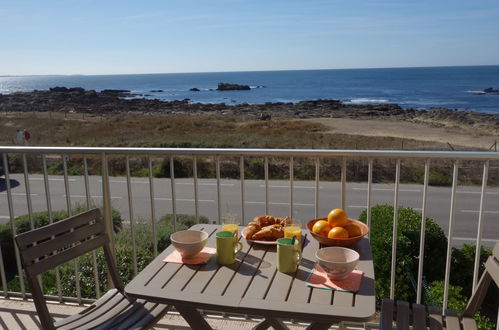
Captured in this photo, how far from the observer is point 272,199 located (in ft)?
47.0

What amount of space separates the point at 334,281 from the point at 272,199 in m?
12.7

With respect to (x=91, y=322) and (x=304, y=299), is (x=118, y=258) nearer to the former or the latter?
(x=91, y=322)

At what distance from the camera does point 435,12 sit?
7800 centimetres

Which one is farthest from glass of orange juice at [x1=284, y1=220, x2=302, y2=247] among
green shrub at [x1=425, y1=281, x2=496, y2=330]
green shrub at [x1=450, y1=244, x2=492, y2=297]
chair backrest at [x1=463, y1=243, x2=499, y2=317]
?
green shrub at [x1=450, y1=244, x2=492, y2=297]

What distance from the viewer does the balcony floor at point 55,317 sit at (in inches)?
116

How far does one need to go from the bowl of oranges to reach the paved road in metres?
9.01

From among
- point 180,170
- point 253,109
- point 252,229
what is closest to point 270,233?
point 252,229

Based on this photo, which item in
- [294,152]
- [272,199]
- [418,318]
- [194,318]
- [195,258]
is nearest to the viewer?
[194,318]

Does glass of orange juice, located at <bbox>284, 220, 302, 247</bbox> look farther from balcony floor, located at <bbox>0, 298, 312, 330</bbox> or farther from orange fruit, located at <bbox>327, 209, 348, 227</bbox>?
balcony floor, located at <bbox>0, 298, 312, 330</bbox>

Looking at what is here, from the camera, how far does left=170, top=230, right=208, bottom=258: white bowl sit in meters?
1.86

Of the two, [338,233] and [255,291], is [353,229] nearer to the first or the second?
[338,233]

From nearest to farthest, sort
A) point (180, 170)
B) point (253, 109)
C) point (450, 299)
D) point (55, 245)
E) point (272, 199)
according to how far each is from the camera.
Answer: point (55, 245) → point (450, 299) → point (272, 199) → point (180, 170) → point (253, 109)

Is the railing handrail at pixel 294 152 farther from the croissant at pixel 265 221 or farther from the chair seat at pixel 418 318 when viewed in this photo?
the chair seat at pixel 418 318

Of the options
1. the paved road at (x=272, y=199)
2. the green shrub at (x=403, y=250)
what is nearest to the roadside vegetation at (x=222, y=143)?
the paved road at (x=272, y=199)
